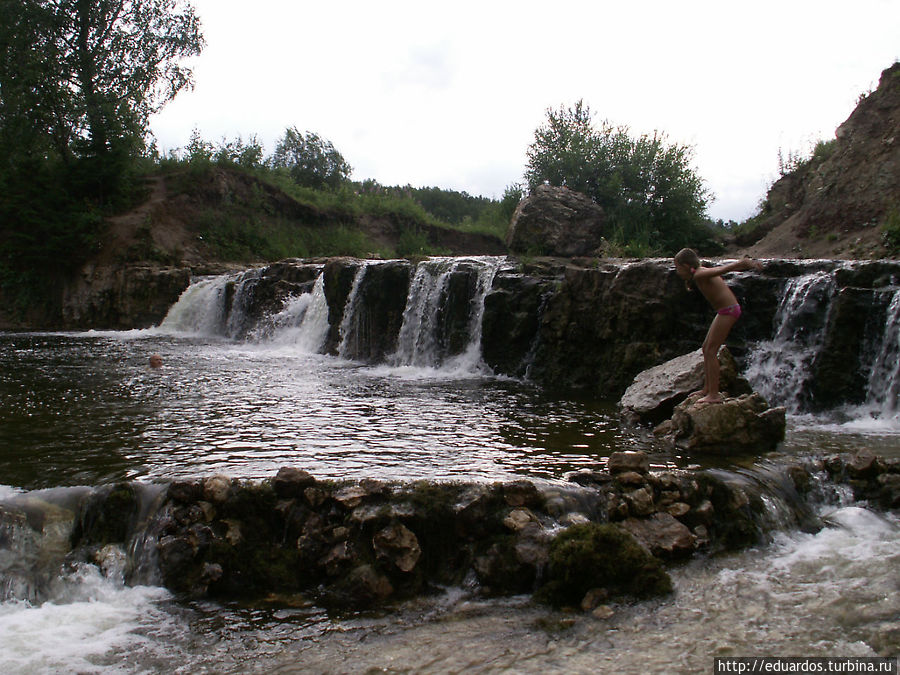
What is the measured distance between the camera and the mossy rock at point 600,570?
12.8 ft

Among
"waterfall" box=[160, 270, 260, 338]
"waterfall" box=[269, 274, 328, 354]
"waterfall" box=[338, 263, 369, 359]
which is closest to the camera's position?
"waterfall" box=[338, 263, 369, 359]

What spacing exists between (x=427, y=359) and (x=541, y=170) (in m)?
12.6

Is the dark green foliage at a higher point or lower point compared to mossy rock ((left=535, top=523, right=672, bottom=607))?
higher

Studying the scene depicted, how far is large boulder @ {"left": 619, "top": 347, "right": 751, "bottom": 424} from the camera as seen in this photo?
742cm

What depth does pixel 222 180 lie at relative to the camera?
27.1 metres

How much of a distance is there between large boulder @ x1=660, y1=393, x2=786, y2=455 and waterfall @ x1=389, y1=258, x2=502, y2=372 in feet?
19.7

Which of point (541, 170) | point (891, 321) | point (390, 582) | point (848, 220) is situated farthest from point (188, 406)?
point (541, 170)

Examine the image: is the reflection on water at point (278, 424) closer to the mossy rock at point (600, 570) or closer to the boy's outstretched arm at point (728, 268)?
the mossy rock at point (600, 570)

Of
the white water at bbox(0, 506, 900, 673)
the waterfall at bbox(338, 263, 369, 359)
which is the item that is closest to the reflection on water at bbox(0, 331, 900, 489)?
the white water at bbox(0, 506, 900, 673)

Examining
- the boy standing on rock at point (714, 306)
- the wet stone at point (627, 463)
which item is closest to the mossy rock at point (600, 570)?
the wet stone at point (627, 463)

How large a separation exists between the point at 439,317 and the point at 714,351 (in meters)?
7.22

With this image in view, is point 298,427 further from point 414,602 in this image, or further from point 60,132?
point 60,132

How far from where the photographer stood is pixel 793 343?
8914mm

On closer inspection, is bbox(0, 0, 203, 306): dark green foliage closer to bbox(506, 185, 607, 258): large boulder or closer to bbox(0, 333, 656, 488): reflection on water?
bbox(0, 333, 656, 488): reflection on water
